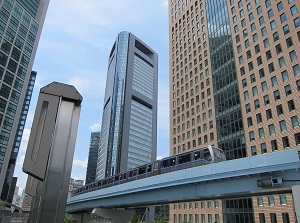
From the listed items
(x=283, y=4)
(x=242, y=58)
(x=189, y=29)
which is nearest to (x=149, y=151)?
(x=189, y=29)

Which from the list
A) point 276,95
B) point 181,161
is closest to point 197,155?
point 181,161

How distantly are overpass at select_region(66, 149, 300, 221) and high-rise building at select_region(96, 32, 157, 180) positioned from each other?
10210cm

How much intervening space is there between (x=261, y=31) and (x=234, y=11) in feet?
39.4

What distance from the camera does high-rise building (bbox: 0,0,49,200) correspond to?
82.3 meters

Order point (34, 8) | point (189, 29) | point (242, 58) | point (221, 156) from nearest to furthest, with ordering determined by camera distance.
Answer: point (221, 156)
point (242, 58)
point (189, 29)
point (34, 8)

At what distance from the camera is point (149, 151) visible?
5901 inches

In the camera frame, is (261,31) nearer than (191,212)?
Yes

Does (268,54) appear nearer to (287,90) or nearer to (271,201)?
(287,90)

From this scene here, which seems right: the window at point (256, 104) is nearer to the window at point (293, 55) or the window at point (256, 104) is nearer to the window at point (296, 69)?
the window at point (296, 69)

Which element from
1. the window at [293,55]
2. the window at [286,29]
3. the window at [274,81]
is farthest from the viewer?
the window at [274,81]

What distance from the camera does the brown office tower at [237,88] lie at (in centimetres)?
4334

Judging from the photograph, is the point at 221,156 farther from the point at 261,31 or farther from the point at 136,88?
the point at 136,88

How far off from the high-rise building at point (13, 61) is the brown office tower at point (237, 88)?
53092mm

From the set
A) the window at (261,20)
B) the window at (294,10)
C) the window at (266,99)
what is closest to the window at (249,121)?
the window at (266,99)
